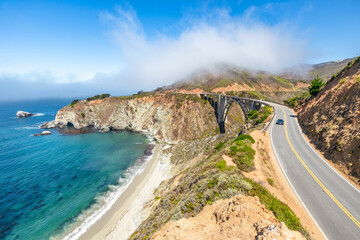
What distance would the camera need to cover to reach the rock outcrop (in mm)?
7622

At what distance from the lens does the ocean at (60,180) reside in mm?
26734

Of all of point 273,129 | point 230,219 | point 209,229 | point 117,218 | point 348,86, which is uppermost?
point 348,86

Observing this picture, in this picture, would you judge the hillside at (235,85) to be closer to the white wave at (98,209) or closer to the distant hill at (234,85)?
the distant hill at (234,85)

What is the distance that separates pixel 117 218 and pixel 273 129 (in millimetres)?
33752

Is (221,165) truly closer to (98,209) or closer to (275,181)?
(275,181)

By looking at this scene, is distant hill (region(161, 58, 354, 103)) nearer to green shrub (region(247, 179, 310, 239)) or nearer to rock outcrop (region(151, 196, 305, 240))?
green shrub (region(247, 179, 310, 239))

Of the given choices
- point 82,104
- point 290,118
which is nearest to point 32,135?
point 82,104

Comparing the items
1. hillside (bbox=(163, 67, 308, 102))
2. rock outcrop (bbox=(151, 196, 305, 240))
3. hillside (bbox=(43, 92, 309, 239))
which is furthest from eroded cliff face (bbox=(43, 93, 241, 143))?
rock outcrop (bbox=(151, 196, 305, 240))

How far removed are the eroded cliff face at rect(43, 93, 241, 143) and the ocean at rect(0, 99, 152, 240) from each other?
537 inches

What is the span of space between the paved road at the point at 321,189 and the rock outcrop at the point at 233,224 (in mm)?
5260

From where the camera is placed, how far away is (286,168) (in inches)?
691

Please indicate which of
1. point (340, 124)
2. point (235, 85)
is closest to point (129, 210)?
point (340, 124)

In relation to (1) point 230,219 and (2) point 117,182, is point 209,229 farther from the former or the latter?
(2) point 117,182

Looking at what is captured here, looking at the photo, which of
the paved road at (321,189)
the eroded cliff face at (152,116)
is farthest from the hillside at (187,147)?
the paved road at (321,189)
